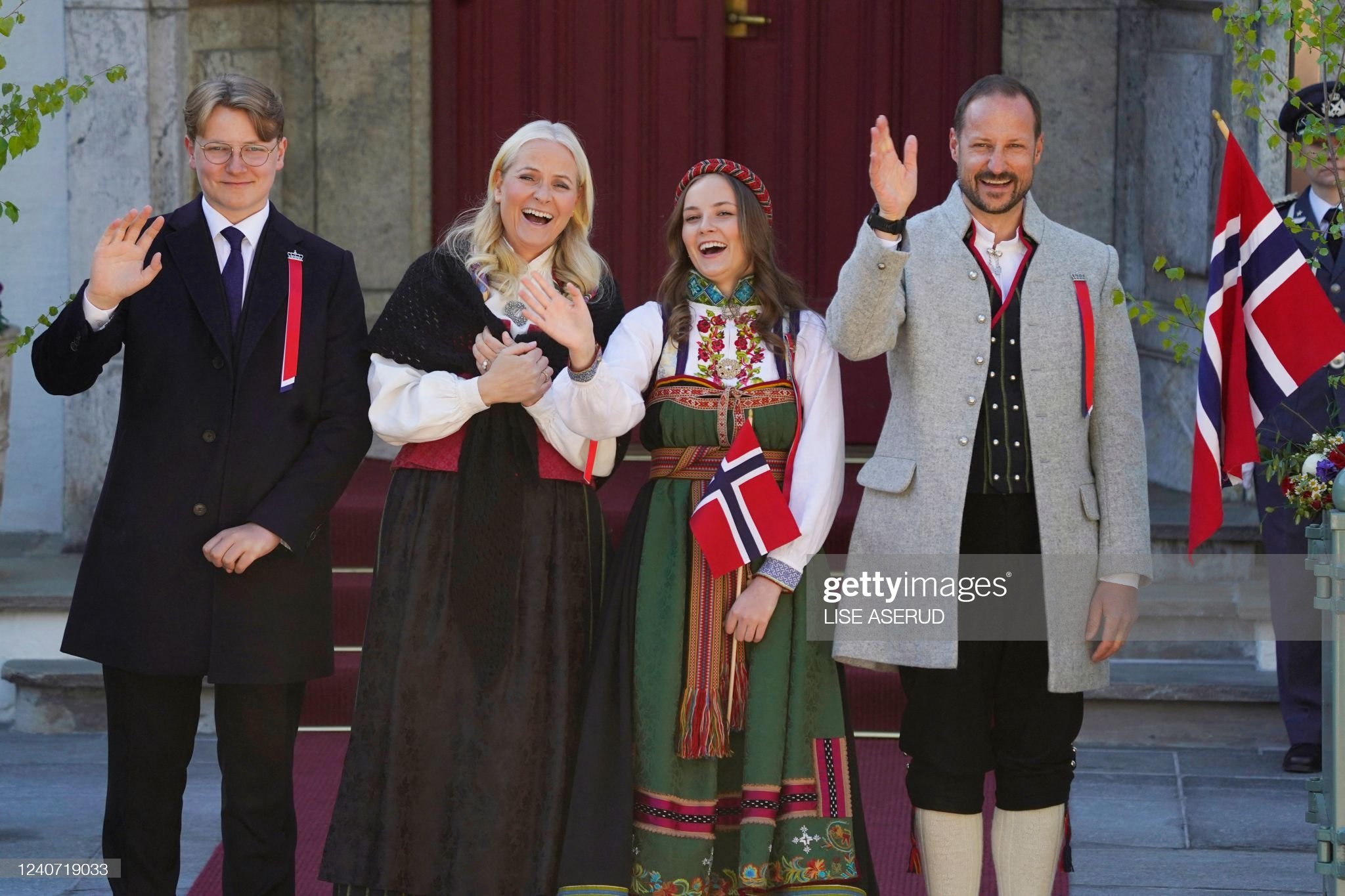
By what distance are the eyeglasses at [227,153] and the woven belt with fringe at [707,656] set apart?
1.08 m

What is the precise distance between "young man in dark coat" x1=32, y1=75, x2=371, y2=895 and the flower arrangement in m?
1.93

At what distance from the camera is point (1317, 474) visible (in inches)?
138

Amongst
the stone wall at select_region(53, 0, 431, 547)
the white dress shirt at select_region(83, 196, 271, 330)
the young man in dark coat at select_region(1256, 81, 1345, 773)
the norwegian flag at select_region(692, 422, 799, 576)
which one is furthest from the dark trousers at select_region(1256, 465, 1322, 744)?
the stone wall at select_region(53, 0, 431, 547)

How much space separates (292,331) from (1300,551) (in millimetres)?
3023

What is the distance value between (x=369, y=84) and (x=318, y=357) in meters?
3.29

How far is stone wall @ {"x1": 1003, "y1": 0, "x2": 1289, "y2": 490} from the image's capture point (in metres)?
6.48

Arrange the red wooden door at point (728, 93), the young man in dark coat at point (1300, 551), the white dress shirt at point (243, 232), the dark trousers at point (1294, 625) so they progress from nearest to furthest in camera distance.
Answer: the white dress shirt at point (243, 232), the young man in dark coat at point (1300, 551), the dark trousers at point (1294, 625), the red wooden door at point (728, 93)

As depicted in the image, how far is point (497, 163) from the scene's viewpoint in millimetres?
3980

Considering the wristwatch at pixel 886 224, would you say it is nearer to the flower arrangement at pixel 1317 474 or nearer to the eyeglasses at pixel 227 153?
the flower arrangement at pixel 1317 474

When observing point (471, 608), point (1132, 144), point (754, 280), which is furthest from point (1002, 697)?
point (1132, 144)

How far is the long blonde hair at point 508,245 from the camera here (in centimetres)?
394

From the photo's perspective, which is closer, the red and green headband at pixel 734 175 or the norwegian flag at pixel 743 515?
the norwegian flag at pixel 743 515

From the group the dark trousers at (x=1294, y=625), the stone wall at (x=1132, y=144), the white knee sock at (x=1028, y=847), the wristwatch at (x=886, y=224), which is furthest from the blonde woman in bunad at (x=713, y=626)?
the stone wall at (x=1132, y=144)

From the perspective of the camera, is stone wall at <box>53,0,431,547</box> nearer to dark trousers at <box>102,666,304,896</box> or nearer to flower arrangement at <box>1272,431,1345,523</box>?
→ dark trousers at <box>102,666,304,896</box>
